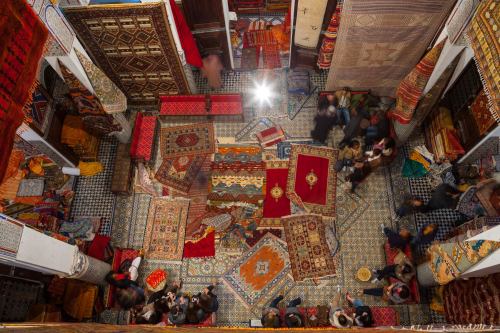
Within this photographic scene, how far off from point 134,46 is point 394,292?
471 cm

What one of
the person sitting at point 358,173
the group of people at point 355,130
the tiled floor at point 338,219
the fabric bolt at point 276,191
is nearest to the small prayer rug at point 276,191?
the fabric bolt at point 276,191

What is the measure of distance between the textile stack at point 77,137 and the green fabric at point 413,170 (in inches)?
190

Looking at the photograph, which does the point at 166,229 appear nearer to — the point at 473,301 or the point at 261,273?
the point at 261,273

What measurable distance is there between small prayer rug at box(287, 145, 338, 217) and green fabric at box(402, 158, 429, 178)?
1.04m

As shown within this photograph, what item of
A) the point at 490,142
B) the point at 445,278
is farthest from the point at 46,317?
the point at 490,142

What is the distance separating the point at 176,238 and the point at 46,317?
6.03ft

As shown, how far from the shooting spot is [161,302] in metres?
4.73

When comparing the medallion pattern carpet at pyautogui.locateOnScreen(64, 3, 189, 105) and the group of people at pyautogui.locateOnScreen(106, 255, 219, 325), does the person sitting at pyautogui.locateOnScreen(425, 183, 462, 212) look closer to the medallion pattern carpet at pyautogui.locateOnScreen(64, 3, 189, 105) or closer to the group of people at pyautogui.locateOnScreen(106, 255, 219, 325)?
the group of people at pyautogui.locateOnScreen(106, 255, 219, 325)

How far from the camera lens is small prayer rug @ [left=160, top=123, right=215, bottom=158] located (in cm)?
586

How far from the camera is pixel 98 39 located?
4.97 meters

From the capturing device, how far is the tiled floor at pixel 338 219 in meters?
5.07

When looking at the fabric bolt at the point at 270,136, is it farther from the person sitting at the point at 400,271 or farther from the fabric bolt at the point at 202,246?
the person sitting at the point at 400,271

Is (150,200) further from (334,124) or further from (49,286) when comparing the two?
(334,124)

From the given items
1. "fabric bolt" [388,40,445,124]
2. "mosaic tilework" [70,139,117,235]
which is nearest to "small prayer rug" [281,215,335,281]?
"fabric bolt" [388,40,445,124]
